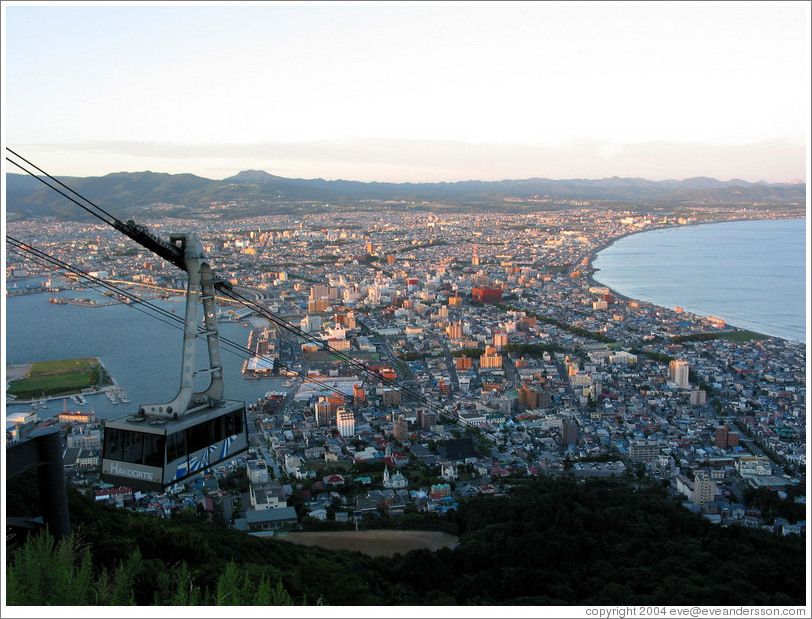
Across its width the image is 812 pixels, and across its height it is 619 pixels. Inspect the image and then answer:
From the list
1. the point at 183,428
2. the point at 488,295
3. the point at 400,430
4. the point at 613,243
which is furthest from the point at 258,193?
the point at 183,428

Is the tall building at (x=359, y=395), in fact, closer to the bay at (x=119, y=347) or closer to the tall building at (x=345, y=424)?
the tall building at (x=345, y=424)

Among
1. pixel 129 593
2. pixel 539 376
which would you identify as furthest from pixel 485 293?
pixel 129 593

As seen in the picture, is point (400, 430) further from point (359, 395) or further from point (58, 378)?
point (58, 378)

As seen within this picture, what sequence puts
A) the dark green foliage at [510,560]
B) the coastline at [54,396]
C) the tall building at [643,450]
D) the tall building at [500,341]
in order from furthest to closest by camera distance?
the tall building at [500,341], the coastline at [54,396], the tall building at [643,450], the dark green foliage at [510,560]

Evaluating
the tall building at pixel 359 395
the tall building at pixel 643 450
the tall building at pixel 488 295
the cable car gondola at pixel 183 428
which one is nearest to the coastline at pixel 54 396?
the tall building at pixel 359 395

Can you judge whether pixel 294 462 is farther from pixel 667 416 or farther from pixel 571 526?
pixel 667 416

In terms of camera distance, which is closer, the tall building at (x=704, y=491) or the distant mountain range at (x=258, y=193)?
the tall building at (x=704, y=491)

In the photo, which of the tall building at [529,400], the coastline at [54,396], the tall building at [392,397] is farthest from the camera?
the tall building at [392,397]

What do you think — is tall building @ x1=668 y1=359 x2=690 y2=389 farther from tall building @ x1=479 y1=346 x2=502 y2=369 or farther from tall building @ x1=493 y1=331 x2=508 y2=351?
tall building @ x1=493 y1=331 x2=508 y2=351
